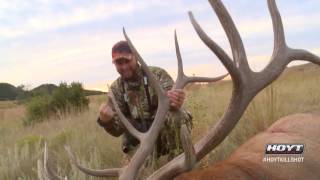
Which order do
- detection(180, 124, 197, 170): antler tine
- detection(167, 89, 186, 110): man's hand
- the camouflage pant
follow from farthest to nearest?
the camouflage pant, detection(167, 89, 186, 110): man's hand, detection(180, 124, 197, 170): antler tine

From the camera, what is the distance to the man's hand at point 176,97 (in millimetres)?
5098

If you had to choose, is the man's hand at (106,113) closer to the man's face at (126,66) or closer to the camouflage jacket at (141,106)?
the camouflage jacket at (141,106)

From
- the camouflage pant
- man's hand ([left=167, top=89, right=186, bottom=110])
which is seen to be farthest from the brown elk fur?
the camouflage pant

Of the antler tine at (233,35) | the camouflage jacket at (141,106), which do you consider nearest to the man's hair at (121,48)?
the camouflage jacket at (141,106)

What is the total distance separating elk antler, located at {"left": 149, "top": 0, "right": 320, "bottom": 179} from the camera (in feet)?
12.6

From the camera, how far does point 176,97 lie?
510 cm

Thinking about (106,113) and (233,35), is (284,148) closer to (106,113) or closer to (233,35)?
(233,35)

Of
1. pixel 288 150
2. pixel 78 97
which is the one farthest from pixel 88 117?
pixel 288 150

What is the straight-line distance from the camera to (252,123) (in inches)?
287

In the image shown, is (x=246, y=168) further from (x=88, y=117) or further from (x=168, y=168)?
(x=88, y=117)

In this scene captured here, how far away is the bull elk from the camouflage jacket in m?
1.35

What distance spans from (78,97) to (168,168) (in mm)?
15628

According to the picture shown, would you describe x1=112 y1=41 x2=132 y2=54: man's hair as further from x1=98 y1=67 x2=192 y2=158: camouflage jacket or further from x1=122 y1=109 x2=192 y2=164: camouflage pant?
x1=122 y1=109 x2=192 y2=164: camouflage pant

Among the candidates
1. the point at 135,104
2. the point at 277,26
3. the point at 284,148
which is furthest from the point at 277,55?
the point at 135,104
